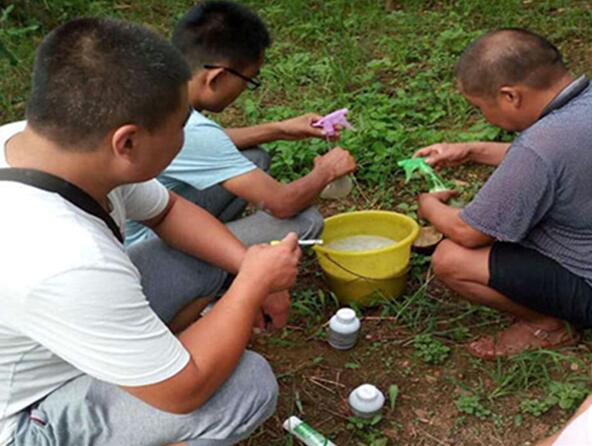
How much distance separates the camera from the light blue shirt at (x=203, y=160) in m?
2.49

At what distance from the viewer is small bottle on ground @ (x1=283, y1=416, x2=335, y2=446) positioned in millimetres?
2186

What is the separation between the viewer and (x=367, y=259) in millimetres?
2664

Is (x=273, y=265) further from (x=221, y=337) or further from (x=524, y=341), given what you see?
(x=524, y=341)

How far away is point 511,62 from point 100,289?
1441 millimetres

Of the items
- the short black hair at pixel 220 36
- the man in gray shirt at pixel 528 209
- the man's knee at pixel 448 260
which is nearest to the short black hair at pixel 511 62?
the man in gray shirt at pixel 528 209

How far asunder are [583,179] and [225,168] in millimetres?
1123

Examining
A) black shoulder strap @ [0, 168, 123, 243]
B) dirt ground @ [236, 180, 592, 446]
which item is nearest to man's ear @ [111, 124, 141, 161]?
black shoulder strap @ [0, 168, 123, 243]

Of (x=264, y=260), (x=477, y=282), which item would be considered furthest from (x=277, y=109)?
(x=264, y=260)

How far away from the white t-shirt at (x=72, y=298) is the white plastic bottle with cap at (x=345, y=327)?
1020mm

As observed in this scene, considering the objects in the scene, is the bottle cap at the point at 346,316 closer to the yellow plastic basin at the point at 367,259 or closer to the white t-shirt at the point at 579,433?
the yellow plastic basin at the point at 367,259

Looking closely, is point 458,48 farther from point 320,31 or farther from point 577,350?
point 577,350

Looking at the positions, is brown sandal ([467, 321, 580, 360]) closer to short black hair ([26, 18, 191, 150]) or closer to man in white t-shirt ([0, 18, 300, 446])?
man in white t-shirt ([0, 18, 300, 446])

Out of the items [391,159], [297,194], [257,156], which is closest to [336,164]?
[297,194]

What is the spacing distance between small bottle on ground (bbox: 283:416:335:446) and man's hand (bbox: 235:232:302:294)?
0.52m
